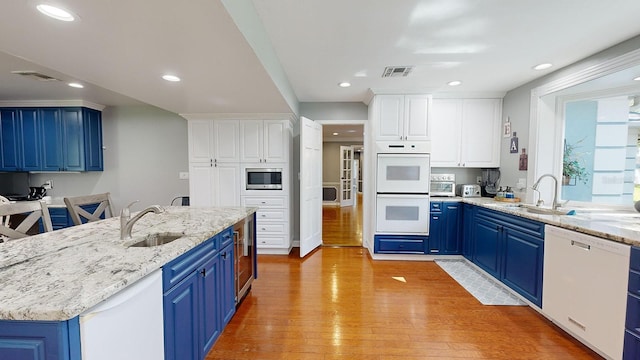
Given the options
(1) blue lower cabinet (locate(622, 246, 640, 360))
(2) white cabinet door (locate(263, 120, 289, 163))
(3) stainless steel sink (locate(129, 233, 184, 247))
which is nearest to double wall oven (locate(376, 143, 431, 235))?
(2) white cabinet door (locate(263, 120, 289, 163))

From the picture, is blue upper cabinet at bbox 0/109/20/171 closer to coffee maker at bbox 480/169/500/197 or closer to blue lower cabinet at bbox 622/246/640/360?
blue lower cabinet at bbox 622/246/640/360

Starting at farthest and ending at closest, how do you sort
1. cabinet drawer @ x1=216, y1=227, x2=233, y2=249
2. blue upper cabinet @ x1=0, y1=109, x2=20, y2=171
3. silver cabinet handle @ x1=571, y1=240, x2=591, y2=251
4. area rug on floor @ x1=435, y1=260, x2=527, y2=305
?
blue upper cabinet @ x1=0, y1=109, x2=20, y2=171
area rug on floor @ x1=435, y1=260, x2=527, y2=305
cabinet drawer @ x1=216, y1=227, x2=233, y2=249
silver cabinet handle @ x1=571, y1=240, x2=591, y2=251

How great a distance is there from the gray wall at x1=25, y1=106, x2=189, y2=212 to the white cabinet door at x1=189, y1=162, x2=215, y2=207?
0.55 m

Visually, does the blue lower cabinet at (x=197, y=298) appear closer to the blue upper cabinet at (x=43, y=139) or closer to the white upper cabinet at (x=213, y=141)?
the white upper cabinet at (x=213, y=141)

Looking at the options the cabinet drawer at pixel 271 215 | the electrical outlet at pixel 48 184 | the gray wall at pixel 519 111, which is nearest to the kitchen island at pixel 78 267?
the cabinet drawer at pixel 271 215

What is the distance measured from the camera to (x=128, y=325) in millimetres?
998

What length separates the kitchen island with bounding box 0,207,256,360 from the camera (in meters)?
0.79

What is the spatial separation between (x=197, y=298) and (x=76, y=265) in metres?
0.63

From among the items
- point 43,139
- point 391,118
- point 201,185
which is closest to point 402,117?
point 391,118

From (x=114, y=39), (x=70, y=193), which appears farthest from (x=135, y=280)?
(x=70, y=193)

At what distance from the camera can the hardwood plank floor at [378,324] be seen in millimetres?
1803

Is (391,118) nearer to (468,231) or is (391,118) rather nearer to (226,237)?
(468,231)

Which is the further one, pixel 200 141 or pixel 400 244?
pixel 200 141

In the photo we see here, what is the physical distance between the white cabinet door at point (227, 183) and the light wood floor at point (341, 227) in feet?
5.56
